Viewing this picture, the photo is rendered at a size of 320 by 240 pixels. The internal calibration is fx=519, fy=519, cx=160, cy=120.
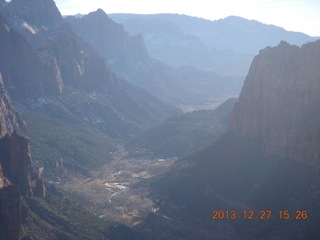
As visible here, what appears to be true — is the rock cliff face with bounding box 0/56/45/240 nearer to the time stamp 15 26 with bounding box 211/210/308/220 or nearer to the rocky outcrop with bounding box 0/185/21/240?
the rocky outcrop with bounding box 0/185/21/240

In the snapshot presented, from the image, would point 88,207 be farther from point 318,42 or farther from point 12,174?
point 318,42

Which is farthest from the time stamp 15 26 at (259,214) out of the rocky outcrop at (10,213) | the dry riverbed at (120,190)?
the rocky outcrop at (10,213)

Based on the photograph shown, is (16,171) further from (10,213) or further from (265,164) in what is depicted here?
(265,164)

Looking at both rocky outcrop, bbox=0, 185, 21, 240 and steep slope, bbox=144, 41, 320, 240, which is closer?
rocky outcrop, bbox=0, 185, 21, 240

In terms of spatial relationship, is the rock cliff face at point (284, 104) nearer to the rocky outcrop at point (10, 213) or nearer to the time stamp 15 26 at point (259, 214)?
the time stamp 15 26 at point (259, 214)

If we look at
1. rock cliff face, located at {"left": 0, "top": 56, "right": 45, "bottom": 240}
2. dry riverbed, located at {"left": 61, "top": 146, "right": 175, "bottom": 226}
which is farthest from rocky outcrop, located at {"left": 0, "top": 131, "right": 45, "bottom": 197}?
dry riverbed, located at {"left": 61, "top": 146, "right": 175, "bottom": 226}
